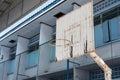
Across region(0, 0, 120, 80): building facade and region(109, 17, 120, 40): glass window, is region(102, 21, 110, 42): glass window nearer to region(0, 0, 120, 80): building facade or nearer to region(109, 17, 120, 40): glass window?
region(0, 0, 120, 80): building facade

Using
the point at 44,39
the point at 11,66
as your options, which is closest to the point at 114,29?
the point at 44,39

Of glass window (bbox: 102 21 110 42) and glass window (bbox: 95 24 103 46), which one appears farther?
glass window (bbox: 95 24 103 46)

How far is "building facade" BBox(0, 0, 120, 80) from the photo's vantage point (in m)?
9.15

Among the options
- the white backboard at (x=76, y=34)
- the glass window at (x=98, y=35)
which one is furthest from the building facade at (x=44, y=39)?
the white backboard at (x=76, y=34)

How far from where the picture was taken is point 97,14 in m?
9.93

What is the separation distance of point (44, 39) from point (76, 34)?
5431 mm

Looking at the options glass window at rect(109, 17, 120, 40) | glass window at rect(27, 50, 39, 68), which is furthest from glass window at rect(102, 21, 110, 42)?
glass window at rect(27, 50, 39, 68)

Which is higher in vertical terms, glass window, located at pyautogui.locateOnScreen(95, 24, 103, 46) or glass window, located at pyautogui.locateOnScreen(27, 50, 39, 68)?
glass window, located at pyautogui.locateOnScreen(95, 24, 103, 46)

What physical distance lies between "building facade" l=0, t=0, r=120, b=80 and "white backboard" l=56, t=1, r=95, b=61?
184cm

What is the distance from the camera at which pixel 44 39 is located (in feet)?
40.3

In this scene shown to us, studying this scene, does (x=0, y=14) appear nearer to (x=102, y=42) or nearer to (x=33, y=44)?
(x=33, y=44)

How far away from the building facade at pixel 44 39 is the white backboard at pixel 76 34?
1.84 m

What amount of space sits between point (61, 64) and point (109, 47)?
2931mm

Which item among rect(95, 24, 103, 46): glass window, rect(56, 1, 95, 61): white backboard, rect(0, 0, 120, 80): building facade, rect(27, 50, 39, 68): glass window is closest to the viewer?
rect(56, 1, 95, 61): white backboard
